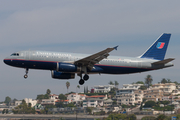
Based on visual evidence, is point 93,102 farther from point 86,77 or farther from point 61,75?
point 86,77

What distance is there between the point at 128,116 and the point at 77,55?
1612 inches

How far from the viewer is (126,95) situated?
199 m

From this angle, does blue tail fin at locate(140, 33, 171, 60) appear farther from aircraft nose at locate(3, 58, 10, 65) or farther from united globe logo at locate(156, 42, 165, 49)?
aircraft nose at locate(3, 58, 10, 65)

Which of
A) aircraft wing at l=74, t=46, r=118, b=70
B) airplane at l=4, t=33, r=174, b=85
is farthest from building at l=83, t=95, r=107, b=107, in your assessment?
aircraft wing at l=74, t=46, r=118, b=70

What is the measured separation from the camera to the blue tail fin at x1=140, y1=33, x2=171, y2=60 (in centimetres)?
5735

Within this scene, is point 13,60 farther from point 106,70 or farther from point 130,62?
point 130,62

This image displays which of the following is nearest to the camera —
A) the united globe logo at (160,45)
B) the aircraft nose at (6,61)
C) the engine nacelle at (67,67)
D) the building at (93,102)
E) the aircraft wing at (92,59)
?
the aircraft wing at (92,59)

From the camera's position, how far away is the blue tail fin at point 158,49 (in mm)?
57347

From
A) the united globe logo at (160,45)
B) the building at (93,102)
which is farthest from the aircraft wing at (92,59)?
the building at (93,102)

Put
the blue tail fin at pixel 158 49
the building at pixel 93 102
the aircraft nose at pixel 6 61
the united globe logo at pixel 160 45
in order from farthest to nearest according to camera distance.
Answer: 1. the building at pixel 93 102
2. the united globe logo at pixel 160 45
3. the blue tail fin at pixel 158 49
4. the aircraft nose at pixel 6 61

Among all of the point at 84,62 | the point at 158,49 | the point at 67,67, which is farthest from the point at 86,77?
the point at 158,49

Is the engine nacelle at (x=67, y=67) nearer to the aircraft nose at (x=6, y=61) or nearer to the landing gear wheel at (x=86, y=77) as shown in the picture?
the landing gear wheel at (x=86, y=77)

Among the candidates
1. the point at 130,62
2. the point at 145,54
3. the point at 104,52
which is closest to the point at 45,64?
the point at 104,52

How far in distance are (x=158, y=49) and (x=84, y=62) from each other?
1608 cm
